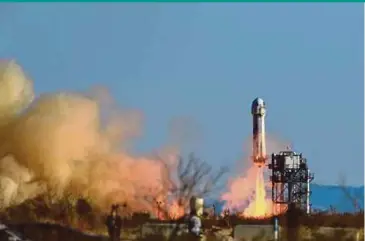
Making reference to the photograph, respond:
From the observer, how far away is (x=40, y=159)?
33.0 m

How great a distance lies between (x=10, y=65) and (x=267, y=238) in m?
15.0

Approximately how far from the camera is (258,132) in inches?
1307

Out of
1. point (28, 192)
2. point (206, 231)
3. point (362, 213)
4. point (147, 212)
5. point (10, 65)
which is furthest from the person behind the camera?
point (10, 65)

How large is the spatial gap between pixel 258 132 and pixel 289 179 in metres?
2.26

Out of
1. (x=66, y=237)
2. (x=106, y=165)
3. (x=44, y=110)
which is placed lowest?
(x=66, y=237)

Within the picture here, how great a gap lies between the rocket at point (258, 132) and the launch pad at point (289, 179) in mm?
478

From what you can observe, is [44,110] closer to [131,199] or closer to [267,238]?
[131,199]

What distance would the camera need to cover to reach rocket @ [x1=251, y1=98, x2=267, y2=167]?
33031mm

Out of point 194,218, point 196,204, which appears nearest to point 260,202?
point 196,204

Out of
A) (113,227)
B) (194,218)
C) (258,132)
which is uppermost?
(258,132)

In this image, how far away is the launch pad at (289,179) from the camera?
33156 mm

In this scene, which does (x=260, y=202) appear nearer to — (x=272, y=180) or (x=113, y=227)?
(x=272, y=180)

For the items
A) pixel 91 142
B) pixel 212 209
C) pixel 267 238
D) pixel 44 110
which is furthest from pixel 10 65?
pixel 267 238

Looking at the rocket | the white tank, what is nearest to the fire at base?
the rocket
